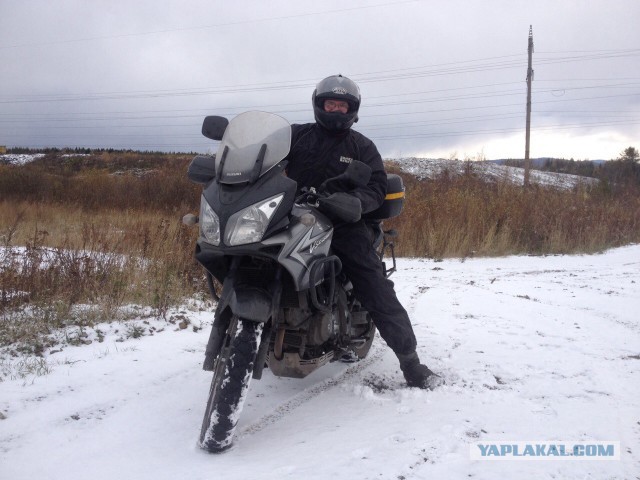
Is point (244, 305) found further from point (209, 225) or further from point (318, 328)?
point (318, 328)

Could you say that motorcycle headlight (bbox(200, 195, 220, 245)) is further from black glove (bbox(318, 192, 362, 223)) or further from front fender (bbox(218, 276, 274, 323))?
black glove (bbox(318, 192, 362, 223))

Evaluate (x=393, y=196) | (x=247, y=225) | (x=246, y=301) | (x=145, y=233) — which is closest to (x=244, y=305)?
(x=246, y=301)

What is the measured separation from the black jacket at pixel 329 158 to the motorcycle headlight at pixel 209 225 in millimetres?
843

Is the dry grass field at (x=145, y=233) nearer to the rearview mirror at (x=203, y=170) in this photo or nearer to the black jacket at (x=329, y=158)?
the rearview mirror at (x=203, y=170)

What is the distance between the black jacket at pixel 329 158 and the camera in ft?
11.2

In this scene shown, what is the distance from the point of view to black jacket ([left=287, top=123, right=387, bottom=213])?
11.2 ft

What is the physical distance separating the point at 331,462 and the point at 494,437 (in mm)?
865

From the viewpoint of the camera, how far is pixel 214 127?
3.12 meters

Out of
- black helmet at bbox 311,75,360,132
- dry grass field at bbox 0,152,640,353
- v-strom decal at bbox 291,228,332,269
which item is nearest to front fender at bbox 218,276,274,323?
v-strom decal at bbox 291,228,332,269

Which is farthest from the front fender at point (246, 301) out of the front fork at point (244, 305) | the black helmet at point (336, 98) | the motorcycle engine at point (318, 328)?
the black helmet at point (336, 98)

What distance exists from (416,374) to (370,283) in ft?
2.24

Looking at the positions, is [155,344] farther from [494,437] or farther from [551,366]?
[551,366]

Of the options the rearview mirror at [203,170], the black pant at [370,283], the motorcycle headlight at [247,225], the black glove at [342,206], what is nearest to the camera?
the motorcycle headlight at [247,225]

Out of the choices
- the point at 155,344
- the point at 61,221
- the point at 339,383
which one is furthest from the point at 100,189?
the point at 339,383
